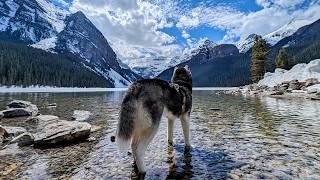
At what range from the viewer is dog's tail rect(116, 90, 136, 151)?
7735 mm

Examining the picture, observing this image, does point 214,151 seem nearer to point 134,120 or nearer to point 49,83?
point 134,120

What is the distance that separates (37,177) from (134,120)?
11.8 ft

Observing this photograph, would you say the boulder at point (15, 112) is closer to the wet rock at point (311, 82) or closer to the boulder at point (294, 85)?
the wet rock at point (311, 82)

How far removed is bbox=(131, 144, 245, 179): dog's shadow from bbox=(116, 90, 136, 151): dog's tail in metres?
1.47

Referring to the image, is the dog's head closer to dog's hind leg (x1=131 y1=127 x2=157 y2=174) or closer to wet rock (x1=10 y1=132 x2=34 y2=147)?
dog's hind leg (x1=131 y1=127 x2=157 y2=174)

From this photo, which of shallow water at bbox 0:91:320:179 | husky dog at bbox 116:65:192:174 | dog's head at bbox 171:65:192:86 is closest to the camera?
husky dog at bbox 116:65:192:174

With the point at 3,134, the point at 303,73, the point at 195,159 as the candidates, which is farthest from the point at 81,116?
the point at 303,73

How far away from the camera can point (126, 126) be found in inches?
309

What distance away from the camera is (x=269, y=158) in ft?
33.6

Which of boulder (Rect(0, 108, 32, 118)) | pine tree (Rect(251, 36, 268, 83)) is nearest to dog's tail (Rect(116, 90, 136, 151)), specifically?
boulder (Rect(0, 108, 32, 118))

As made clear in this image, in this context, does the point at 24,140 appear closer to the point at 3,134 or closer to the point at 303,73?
the point at 3,134

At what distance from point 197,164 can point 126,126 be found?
3.30m

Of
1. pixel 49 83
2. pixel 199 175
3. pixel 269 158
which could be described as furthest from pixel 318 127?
pixel 49 83

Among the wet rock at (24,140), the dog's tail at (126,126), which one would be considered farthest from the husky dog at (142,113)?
the wet rock at (24,140)
